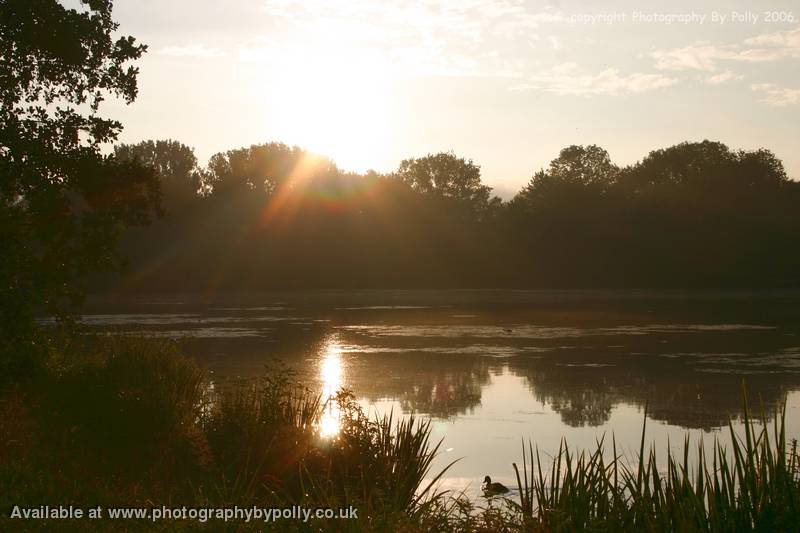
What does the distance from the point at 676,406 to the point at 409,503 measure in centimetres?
966

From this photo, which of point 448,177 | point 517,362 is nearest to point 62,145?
point 517,362

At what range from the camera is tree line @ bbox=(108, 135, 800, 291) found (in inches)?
3169

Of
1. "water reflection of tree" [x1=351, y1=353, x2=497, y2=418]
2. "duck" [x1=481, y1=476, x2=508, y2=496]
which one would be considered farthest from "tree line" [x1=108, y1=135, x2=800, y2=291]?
"duck" [x1=481, y1=476, x2=508, y2=496]

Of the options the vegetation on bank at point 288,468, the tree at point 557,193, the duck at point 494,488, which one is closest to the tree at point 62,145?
the vegetation on bank at point 288,468

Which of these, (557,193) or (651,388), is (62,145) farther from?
(557,193)

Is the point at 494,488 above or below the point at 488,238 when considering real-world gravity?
below

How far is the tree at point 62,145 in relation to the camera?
17.4m

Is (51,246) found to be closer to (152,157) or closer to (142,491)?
(142,491)

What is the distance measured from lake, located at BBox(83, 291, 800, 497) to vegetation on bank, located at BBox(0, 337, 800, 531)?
835 mm

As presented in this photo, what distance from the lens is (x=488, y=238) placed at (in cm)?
8638

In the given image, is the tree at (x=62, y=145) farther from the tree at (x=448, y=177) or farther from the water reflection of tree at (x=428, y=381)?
the tree at (x=448, y=177)

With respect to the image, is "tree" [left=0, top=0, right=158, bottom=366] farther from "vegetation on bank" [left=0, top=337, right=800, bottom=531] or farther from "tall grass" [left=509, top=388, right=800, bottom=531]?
"tall grass" [left=509, top=388, right=800, bottom=531]

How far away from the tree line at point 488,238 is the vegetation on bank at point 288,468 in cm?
6256

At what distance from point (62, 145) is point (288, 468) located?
9924mm
